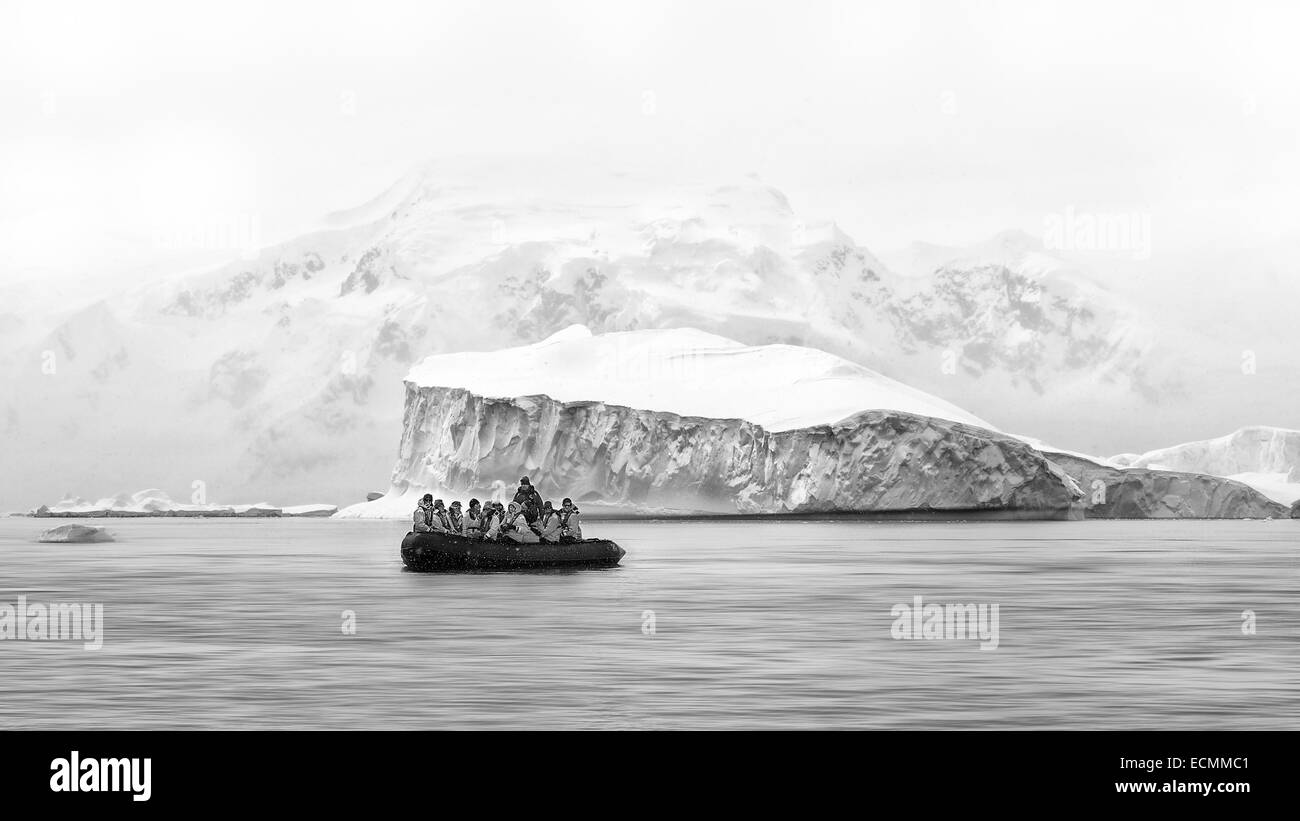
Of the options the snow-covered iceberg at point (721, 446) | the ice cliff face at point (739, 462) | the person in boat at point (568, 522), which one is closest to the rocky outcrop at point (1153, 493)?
the snow-covered iceberg at point (721, 446)

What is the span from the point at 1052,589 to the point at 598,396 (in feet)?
219

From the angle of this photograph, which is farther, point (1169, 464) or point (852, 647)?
point (1169, 464)

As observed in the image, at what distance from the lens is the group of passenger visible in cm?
4322

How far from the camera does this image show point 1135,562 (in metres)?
52.3

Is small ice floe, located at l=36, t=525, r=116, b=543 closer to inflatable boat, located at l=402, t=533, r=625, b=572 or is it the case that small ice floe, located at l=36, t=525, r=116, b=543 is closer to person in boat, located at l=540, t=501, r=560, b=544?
inflatable boat, located at l=402, t=533, r=625, b=572

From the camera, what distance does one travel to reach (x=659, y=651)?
934 inches

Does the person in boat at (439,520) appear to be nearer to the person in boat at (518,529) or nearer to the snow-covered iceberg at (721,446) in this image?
the person in boat at (518,529)

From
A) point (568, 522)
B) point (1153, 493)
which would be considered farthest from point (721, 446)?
point (568, 522)

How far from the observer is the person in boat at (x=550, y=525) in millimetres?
44125

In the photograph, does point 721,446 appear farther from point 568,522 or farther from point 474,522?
point 474,522

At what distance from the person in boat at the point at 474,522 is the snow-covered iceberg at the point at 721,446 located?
5290 centimetres

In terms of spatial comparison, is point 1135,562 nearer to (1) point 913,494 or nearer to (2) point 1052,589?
(2) point 1052,589

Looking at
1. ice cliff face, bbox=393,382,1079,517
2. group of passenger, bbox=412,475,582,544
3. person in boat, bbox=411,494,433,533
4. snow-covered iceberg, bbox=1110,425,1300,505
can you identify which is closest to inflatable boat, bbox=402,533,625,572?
group of passenger, bbox=412,475,582,544
